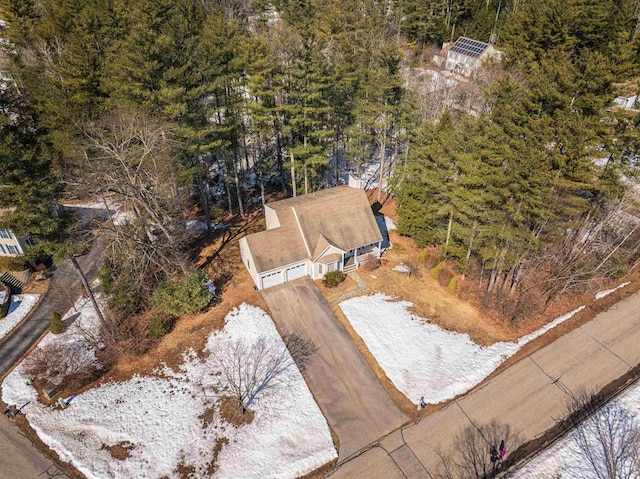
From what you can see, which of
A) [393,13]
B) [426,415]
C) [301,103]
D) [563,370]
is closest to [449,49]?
[393,13]

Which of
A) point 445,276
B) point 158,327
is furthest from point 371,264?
point 158,327

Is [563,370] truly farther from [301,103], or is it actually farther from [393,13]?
[393,13]

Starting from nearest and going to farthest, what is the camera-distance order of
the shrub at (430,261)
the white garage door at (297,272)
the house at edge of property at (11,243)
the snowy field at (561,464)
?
the snowy field at (561,464) → the white garage door at (297,272) → the house at edge of property at (11,243) → the shrub at (430,261)

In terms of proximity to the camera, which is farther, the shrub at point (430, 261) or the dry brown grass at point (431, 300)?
the shrub at point (430, 261)

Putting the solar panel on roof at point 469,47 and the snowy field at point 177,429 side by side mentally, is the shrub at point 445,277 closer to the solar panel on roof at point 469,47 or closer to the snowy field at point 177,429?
the snowy field at point 177,429

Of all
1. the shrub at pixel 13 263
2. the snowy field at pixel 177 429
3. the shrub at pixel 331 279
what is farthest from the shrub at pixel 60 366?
the shrub at pixel 331 279

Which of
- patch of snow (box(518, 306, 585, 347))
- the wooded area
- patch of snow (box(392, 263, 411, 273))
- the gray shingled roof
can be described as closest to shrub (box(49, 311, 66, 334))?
the wooded area
